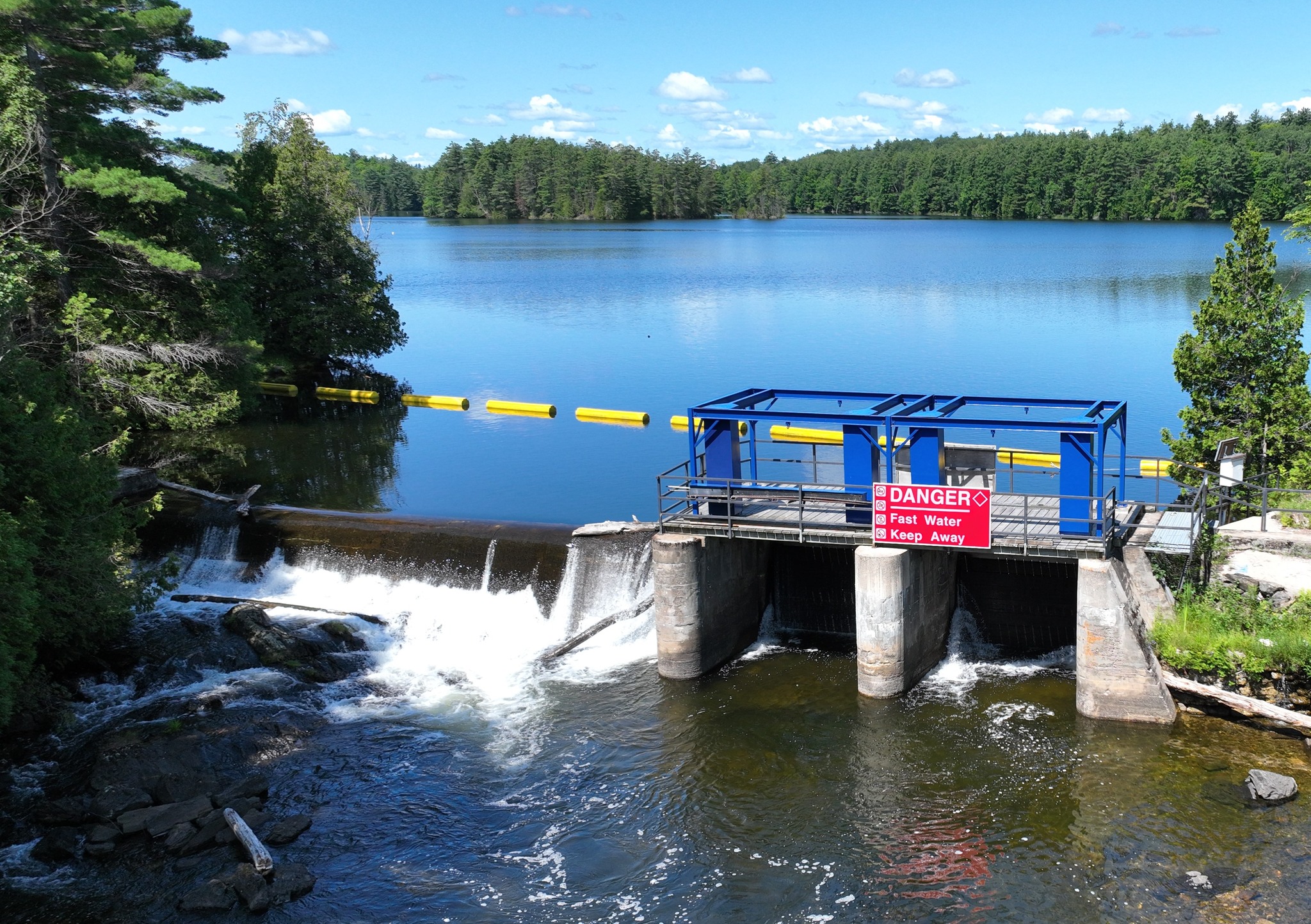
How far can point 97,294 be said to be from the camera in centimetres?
3400

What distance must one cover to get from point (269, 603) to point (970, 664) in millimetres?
15794

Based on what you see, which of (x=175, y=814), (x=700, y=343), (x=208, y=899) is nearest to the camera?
(x=208, y=899)

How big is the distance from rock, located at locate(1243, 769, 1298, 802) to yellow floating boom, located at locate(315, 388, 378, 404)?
131 feet

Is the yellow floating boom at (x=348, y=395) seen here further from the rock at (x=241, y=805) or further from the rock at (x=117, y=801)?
the rock at (x=241, y=805)

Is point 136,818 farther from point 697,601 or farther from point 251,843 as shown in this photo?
point 697,601

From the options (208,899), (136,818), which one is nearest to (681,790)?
(208,899)

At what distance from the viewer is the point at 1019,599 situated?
74.1ft

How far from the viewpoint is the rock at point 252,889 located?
1530cm

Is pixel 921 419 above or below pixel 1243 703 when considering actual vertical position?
above

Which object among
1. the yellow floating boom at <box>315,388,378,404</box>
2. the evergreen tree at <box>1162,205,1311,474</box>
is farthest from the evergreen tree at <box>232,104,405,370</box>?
the evergreen tree at <box>1162,205,1311,474</box>

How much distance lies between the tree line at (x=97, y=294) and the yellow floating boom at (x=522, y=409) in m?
9.66

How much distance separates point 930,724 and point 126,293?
28.1 m

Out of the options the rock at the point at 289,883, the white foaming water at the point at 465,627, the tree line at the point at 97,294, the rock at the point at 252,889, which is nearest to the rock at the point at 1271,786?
the white foaming water at the point at 465,627

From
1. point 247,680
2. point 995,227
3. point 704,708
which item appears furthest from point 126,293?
point 995,227
